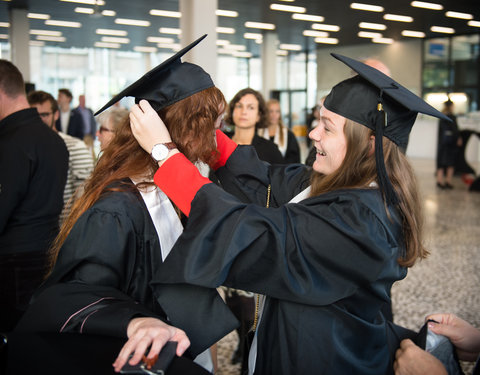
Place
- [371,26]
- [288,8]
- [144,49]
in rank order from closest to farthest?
[288,8]
[371,26]
[144,49]

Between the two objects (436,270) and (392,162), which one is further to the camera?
(436,270)

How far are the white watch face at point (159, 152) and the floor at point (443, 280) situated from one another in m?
2.00

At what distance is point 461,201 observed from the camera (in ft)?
31.0

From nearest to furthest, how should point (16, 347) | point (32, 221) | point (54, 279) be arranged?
point (16, 347) → point (54, 279) → point (32, 221)

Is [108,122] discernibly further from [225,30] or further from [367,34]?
[367,34]

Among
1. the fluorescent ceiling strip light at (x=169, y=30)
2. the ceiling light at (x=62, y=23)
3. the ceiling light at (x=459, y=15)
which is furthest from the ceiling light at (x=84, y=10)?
the ceiling light at (x=459, y=15)

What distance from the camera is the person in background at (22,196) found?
8.70 ft

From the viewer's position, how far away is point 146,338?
43.3 inches

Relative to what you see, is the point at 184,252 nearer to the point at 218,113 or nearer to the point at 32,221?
the point at 218,113

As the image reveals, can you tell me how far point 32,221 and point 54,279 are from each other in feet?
5.13

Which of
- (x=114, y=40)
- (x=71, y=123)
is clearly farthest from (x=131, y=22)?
(x=71, y=123)

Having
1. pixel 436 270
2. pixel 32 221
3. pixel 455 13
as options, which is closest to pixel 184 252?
pixel 32 221

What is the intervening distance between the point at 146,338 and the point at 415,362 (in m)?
0.89

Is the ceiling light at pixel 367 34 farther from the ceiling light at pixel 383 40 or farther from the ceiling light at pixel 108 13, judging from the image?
the ceiling light at pixel 108 13
